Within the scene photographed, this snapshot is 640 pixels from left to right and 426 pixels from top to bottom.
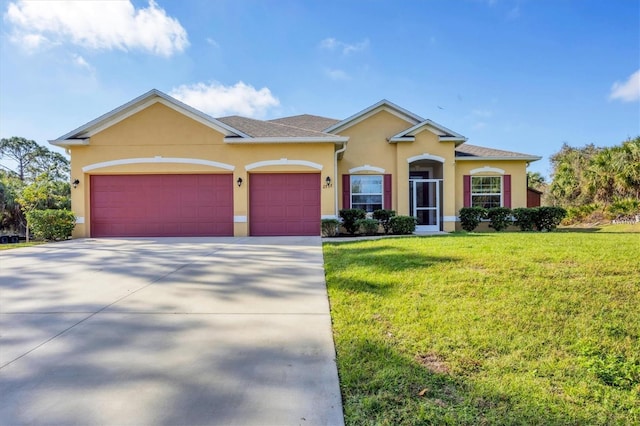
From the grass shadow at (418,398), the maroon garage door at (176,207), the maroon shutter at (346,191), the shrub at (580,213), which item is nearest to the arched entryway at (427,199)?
the maroon shutter at (346,191)

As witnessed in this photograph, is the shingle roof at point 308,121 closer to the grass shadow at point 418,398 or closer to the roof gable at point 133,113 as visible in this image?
the roof gable at point 133,113

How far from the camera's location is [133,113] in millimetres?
12172

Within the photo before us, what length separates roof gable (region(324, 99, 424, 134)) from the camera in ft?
46.3

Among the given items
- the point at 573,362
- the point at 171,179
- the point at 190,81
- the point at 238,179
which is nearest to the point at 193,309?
the point at 573,362

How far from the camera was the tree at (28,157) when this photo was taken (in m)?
40.0

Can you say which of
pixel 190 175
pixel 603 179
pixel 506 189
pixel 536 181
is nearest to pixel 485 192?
pixel 506 189

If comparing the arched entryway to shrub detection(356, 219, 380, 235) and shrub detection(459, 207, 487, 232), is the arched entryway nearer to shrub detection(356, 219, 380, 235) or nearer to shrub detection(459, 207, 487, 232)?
shrub detection(459, 207, 487, 232)

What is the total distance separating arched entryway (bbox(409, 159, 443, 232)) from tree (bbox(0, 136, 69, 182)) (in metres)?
44.6

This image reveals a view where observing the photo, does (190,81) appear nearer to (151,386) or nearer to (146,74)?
(146,74)

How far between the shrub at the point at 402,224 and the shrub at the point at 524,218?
16.6 ft

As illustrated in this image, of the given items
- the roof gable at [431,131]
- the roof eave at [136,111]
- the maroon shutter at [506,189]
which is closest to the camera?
the roof eave at [136,111]

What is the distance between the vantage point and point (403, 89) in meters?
17.4

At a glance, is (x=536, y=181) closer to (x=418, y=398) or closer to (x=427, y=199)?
(x=427, y=199)

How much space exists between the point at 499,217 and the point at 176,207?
1340 centimetres
